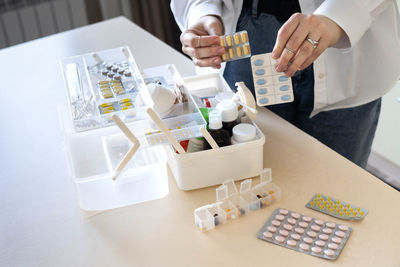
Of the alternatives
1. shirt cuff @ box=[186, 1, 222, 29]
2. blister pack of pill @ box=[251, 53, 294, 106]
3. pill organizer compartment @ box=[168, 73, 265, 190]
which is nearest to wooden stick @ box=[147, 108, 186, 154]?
pill organizer compartment @ box=[168, 73, 265, 190]

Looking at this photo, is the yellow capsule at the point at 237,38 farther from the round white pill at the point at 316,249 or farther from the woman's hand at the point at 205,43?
the round white pill at the point at 316,249

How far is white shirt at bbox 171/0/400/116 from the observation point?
3.43 ft

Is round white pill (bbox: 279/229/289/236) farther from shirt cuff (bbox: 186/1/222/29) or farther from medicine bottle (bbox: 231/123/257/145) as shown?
shirt cuff (bbox: 186/1/222/29)

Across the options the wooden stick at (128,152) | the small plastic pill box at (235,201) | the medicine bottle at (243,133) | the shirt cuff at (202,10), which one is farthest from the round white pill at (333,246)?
the shirt cuff at (202,10)

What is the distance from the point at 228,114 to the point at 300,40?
193 millimetres

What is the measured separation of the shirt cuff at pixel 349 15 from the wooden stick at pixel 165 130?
39 centimetres

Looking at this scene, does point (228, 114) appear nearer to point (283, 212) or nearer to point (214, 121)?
point (214, 121)

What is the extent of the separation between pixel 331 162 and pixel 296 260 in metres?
0.28

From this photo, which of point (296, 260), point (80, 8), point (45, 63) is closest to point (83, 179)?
point (296, 260)

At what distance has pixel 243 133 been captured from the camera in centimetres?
88

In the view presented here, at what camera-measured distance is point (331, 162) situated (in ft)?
3.13

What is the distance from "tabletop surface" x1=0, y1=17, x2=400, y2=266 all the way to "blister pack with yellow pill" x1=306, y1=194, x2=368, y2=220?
1 cm

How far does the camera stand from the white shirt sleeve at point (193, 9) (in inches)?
45.1

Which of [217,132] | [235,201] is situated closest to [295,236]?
[235,201]
